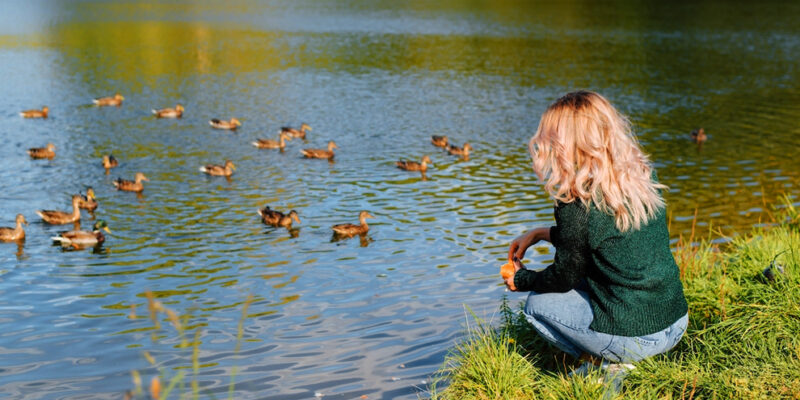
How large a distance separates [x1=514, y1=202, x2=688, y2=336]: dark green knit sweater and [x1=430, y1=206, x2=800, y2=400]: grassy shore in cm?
58

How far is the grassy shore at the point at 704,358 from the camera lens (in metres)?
5.85

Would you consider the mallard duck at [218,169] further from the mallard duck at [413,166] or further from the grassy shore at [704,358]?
the grassy shore at [704,358]

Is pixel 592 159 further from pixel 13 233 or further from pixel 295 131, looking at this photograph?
pixel 295 131

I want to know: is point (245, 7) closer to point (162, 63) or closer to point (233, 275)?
point (162, 63)

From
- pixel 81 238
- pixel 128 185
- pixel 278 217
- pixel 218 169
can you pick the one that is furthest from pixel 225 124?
pixel 81 238

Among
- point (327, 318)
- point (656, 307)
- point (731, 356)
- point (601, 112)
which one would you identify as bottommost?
point (327, 318)

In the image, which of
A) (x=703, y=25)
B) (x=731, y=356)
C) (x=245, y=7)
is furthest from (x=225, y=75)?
(x=245, y=7)

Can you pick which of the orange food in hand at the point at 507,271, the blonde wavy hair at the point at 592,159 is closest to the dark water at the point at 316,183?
the orange food in hand at the point at 507,271

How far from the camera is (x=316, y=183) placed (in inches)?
699

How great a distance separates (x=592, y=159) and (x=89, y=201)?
12354 mm

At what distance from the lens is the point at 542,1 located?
76.8 meters

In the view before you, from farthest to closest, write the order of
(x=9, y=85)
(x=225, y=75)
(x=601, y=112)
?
(x=225, y=75) → (x=9, y=85) → (x=601, y=112)

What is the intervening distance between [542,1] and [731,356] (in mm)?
73997

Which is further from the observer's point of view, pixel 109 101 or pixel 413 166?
pixel 109 101
